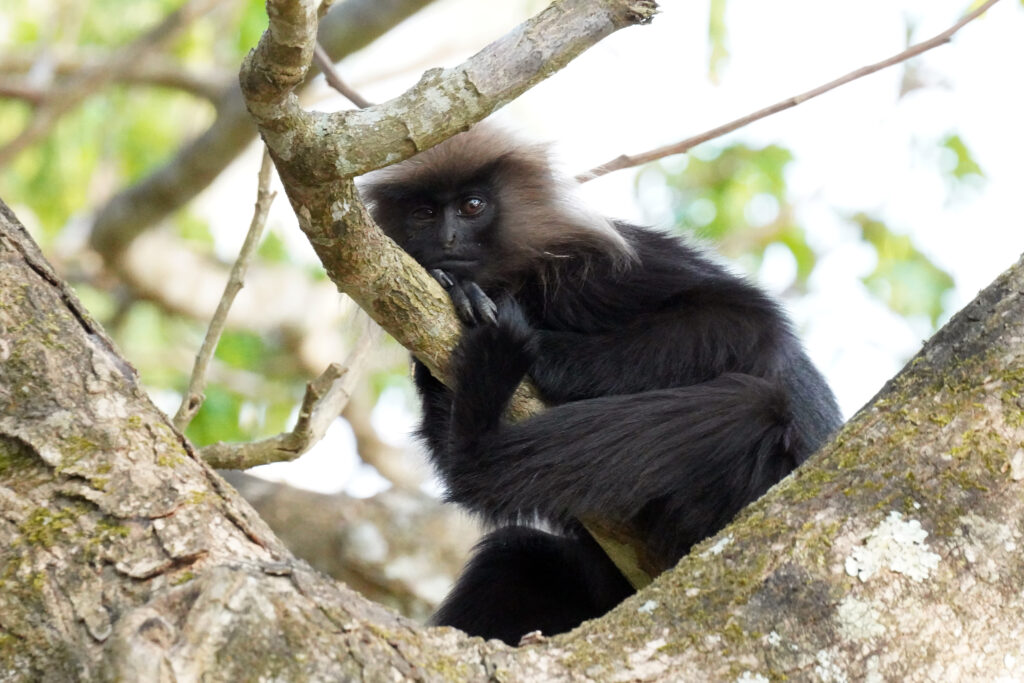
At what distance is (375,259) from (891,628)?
5.06 ft

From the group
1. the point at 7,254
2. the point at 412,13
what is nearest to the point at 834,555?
the point at 7,254

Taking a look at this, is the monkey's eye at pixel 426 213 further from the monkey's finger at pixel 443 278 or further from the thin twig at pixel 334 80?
the monkey's finger at pixel 443 278

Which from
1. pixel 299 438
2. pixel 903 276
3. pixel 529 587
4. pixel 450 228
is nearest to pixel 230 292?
pixel 299 438

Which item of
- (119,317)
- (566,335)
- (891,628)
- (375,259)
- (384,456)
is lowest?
(384,456)

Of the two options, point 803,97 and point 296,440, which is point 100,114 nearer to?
point 296,440

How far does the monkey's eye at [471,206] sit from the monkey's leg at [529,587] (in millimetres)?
1234

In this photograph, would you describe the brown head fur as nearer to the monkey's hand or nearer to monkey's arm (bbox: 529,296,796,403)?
monkey's arm (bbox: 529,296,796,403)

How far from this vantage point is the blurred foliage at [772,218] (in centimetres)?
943

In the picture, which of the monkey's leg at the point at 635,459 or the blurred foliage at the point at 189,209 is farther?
the blurred foliage at the point at 189,209

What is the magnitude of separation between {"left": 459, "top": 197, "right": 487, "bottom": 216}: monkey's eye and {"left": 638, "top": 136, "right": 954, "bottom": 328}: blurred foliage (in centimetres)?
510

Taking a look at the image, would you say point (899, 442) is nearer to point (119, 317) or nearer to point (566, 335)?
point (566, 335)

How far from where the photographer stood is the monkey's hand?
3.53 m

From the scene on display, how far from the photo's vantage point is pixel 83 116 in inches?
367

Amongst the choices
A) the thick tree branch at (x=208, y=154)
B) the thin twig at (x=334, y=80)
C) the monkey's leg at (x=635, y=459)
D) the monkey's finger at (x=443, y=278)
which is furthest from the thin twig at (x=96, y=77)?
the monkey's leg at (x=635, y=459)
